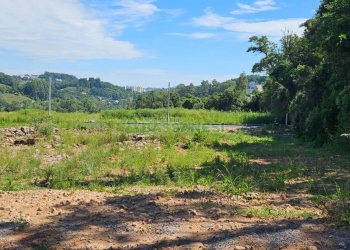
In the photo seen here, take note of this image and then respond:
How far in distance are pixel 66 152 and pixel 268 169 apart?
544 cm

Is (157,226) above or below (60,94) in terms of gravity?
below

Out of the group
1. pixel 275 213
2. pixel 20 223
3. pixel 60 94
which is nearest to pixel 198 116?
pixel 275 213

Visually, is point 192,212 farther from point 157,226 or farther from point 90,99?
point 90,99

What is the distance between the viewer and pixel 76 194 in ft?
21.0

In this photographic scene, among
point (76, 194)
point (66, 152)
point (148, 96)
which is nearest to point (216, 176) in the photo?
point (76, 194)

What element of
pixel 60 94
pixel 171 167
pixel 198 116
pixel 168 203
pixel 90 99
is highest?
pixel 60 94

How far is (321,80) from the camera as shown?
1897 centimetres

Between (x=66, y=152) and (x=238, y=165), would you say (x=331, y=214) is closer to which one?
(x=238, y=165)

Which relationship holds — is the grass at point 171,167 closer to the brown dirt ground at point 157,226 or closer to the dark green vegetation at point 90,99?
the brown dirt ground at point 157,226

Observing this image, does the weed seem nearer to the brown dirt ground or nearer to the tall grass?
the brown dirt ground

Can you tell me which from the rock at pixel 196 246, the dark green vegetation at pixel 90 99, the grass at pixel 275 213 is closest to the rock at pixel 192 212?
the grass at pixel 275 213

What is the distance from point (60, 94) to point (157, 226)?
168ft

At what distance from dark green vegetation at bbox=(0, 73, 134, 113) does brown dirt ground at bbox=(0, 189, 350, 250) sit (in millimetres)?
18644

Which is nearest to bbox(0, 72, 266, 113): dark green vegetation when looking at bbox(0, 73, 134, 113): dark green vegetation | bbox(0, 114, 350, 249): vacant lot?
bbox(0, 73, 134, 113): dark green vegetation
